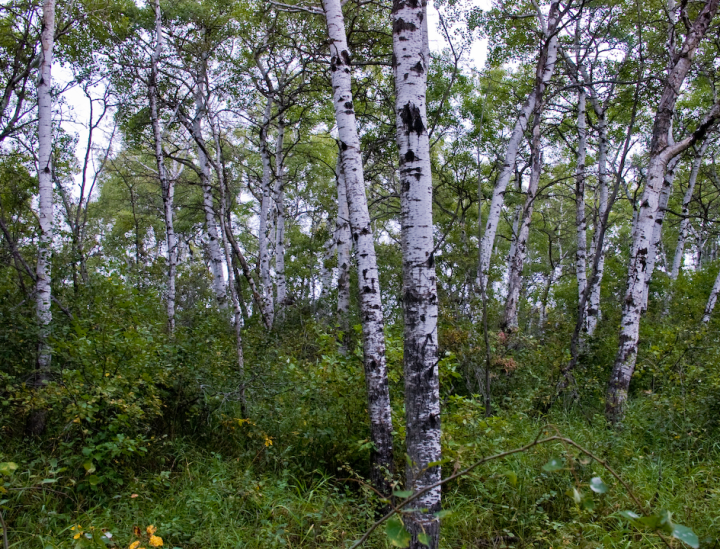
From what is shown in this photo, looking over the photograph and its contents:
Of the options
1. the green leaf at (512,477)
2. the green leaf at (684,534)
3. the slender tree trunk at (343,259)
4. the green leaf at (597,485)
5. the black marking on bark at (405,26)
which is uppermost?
the black marking on bark at (405,26)

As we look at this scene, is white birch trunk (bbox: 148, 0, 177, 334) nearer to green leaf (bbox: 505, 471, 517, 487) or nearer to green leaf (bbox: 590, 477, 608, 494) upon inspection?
green leaf (bbox: 505, 471, 517, 487)

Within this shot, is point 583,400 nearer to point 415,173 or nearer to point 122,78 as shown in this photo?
point 415,173

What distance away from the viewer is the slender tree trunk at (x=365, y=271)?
420 cm

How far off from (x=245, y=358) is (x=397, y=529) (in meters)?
6.04

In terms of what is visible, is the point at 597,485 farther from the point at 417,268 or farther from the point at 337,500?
the point at 337,500

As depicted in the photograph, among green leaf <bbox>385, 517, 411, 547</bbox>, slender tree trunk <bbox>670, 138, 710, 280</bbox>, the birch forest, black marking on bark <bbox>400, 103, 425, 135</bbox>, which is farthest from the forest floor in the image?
Answer: slender tree trunk <bbox>670, 138, 710, 280</bbox>

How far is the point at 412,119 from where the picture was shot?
3.40m

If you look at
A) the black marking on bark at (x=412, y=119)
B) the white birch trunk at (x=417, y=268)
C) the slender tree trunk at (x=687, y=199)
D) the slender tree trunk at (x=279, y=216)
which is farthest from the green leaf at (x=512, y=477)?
the slender tree trunk at (x=687, y=199)

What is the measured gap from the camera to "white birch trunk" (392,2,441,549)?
3129mm

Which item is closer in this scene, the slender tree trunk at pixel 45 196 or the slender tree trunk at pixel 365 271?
the slender tree trunk at pixel 365 271

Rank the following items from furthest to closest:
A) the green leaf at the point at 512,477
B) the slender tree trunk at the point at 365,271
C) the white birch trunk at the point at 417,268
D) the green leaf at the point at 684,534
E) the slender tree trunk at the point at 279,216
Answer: the slender tree trunk at the point at 279,216, the slender tree trunk at the point at 365,271, the white birch trunk at the point at 417,268, the green leaf at the point at 512,477, the green leaf at the point at 684,534

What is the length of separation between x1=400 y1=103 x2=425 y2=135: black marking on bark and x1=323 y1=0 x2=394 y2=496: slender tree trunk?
3.36 feet

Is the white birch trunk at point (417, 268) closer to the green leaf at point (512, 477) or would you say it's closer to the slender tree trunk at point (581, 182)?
the green leaf at point (512, 477)

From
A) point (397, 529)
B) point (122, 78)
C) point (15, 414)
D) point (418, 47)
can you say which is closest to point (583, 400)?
point (418, 47)
